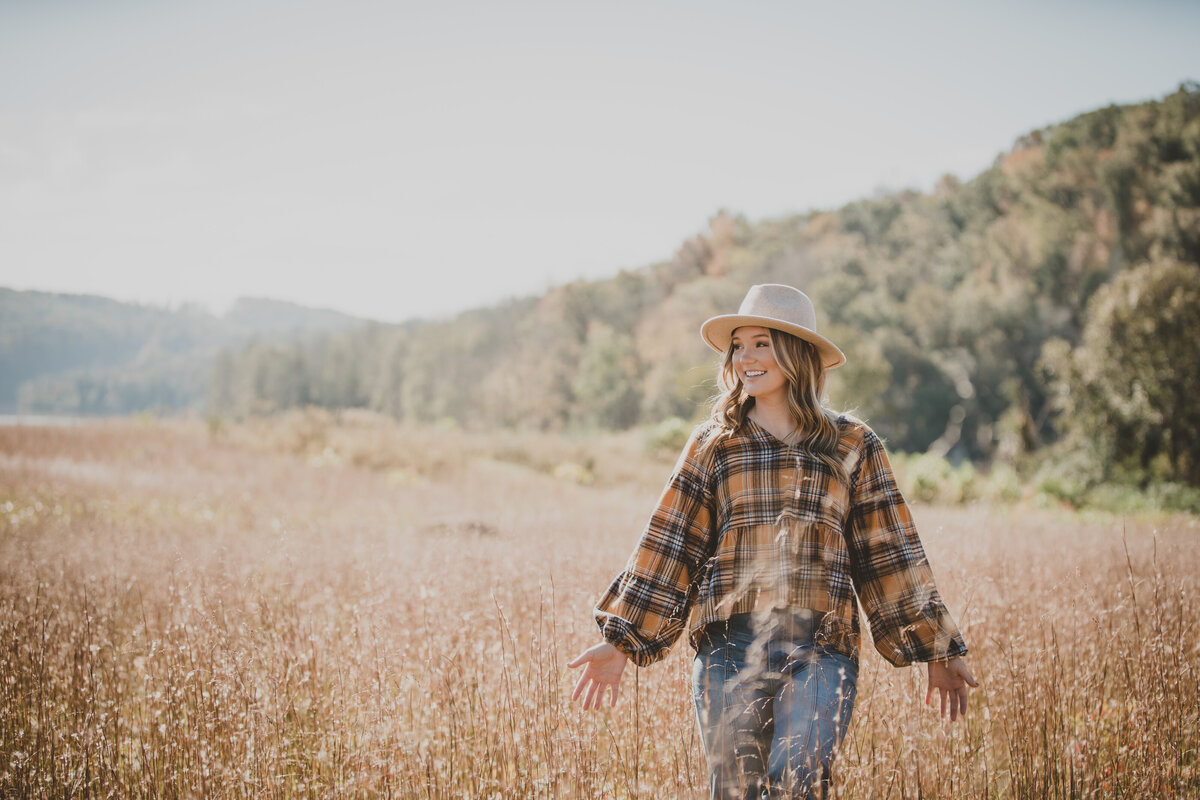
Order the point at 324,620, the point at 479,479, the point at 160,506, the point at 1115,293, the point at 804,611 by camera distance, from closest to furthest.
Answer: the point at 804,611, the point at 324,620, the point at 160,506, the point at 479,479, the point at 1115,293

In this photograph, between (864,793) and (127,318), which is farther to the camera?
(127,318)

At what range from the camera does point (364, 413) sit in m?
18.3

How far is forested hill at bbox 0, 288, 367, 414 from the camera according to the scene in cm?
2852

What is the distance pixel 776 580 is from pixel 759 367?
67 centimetres

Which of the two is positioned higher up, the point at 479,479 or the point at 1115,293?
the point at 1115,293

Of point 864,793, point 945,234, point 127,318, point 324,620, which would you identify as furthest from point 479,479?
point 127,318

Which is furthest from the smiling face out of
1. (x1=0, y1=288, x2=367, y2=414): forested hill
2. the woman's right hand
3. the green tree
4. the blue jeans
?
(x1=0, y1=288, x2=367, y2=414): forested hill

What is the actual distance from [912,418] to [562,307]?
2503 cm

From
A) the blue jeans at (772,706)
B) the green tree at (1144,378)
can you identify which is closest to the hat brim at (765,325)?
the blue jeans at (772,706)

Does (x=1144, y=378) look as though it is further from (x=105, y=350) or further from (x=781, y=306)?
(x=105, y=350)

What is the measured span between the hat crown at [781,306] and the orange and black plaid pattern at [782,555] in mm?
367

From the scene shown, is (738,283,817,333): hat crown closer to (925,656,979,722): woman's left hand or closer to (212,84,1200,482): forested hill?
(925,656,979,722): woman's left hand

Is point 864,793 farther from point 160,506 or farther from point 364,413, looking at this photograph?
point 364,413

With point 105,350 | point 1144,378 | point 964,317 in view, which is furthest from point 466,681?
point 105,350
